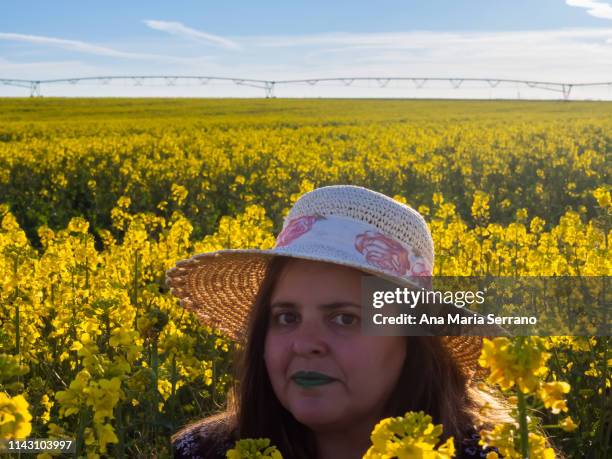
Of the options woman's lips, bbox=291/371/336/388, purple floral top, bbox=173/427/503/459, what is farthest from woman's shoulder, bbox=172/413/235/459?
woman's lips, bbox=291/371/336/388

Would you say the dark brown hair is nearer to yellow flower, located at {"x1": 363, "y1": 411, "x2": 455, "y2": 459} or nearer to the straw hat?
the straw hat

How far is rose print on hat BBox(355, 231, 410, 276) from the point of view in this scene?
2219 millimetres

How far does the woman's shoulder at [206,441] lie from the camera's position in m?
2.47

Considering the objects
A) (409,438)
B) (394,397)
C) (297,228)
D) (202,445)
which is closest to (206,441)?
(202,445)

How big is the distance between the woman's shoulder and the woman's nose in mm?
537

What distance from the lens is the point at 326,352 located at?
80.7 inches

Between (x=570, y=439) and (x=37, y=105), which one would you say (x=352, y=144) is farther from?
(x=37, y=105)

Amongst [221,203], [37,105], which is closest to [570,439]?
[221,203]

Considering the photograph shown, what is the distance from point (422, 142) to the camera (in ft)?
61.4

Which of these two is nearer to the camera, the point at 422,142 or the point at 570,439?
the point at 570,439

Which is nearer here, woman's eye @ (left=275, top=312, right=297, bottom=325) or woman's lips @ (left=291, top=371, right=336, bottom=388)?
woman's lips @ (left=291, top=371, right=336, bottom=388)

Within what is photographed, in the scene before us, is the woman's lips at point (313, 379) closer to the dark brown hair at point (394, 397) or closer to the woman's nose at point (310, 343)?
the woman's nose at point (310, 343)

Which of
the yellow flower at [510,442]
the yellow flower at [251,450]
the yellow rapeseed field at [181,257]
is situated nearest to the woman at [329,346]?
the yellow rapeseed field at [181,257]

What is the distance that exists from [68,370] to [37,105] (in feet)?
155
